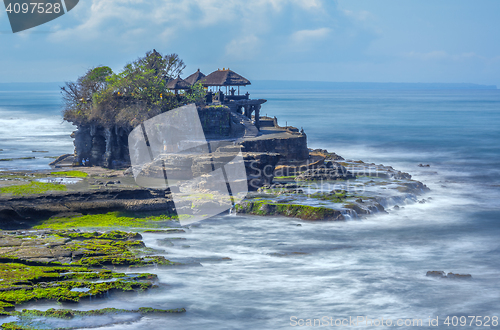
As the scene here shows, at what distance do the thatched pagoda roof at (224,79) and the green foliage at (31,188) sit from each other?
2218 cm

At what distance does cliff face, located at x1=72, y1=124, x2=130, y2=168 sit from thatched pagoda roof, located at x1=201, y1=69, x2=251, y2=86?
10055 millimetres

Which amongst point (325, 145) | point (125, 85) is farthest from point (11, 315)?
point (325, 145)

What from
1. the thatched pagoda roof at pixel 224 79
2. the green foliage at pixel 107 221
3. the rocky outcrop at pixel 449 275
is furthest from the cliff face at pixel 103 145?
the rocky outcrop at pixel 449 275

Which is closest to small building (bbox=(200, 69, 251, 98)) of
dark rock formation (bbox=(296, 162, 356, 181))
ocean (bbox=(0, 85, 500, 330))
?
dark rock formation (bbox=(296, 162, 356, 181))

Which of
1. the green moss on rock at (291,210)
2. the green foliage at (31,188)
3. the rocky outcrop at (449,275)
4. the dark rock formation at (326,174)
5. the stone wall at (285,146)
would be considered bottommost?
the rocky outcrop at (449,275)

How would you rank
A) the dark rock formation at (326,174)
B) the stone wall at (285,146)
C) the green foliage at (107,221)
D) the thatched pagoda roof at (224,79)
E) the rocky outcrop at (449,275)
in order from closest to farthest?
the rocky outcrop at (449,275) < the green foliage at (107,221) < the dark rock formation at (326,174) < the stone wall at (285,146) < the thatched pagoda roof at (224,79)

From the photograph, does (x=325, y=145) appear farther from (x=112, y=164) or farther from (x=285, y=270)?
(x=285, y=270)

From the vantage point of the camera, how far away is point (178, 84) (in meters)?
47.8

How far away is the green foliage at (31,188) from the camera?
2750cm

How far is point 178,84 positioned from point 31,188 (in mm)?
21725

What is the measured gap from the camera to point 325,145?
221 feet

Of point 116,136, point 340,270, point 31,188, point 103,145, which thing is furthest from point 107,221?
point 103,145

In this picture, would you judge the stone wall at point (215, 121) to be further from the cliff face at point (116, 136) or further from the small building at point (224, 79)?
the small building at point (224, 79)

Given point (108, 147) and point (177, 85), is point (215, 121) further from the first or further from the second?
point (108, 147)
